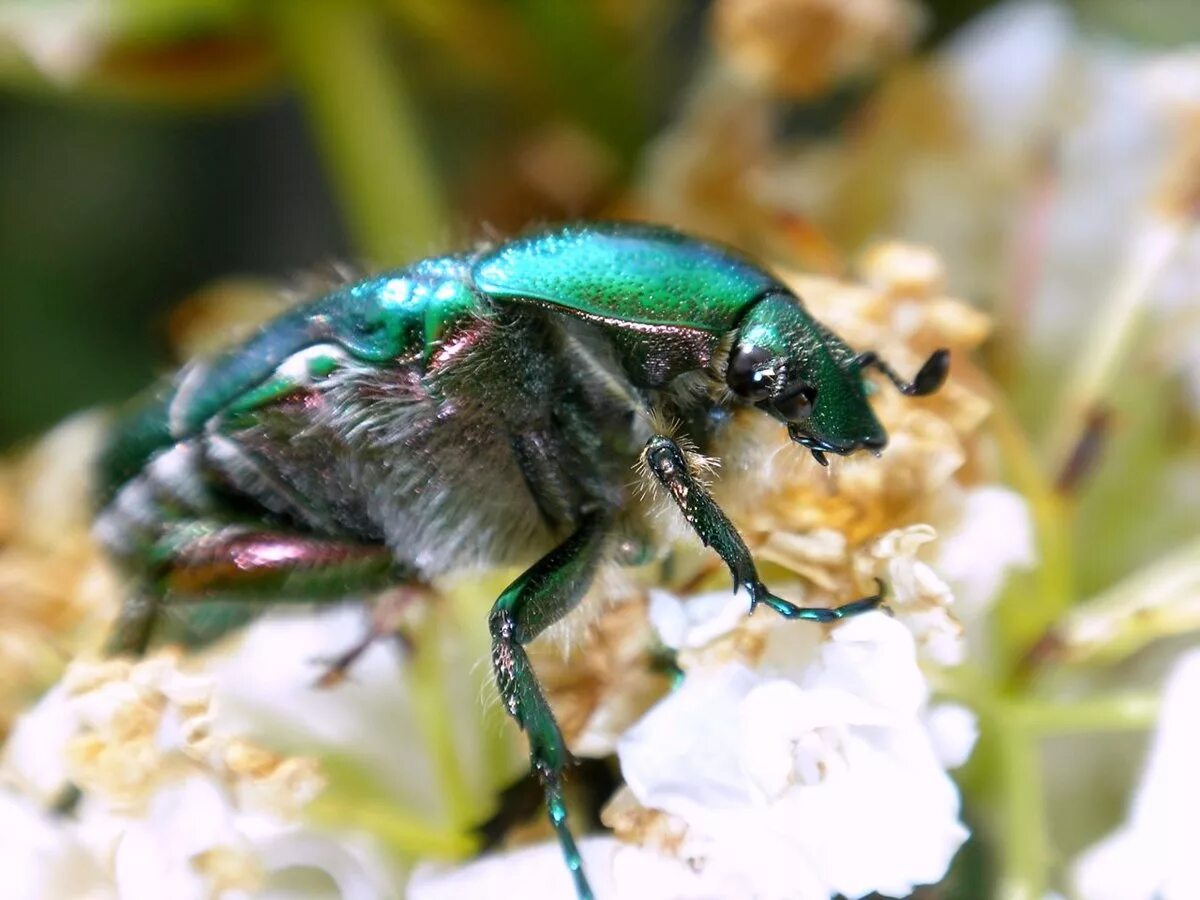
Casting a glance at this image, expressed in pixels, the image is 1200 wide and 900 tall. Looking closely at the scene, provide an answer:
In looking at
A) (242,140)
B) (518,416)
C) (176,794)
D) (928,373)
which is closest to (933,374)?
(928,373)

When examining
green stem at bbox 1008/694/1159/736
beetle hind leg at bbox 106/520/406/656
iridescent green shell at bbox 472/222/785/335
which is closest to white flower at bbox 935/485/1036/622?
green stem at bbox 1008/694/1159/736

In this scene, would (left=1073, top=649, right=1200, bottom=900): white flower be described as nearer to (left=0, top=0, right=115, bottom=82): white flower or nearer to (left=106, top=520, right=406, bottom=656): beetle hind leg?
(left=106, top=520, right=406, bottom=656): beetle hind leg

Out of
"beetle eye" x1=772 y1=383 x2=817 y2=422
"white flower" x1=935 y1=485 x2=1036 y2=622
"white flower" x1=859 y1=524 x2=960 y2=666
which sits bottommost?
"white flower" x1=859 y1=524 x2=960 y2=666

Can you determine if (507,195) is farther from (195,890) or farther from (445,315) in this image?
(195,890)

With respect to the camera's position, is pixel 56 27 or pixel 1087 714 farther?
pixel 56 27

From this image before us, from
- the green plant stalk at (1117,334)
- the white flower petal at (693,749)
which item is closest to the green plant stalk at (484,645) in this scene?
the white flower petal at (693,749)

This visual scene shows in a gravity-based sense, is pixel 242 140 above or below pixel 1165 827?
above

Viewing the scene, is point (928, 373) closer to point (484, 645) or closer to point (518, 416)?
point (518, 416)

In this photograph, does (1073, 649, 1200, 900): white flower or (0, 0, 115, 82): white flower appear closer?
(1073, 649, 1200, 900): white flower
